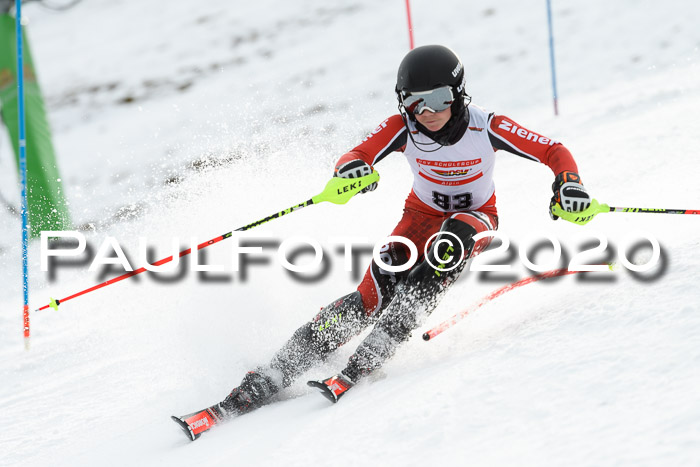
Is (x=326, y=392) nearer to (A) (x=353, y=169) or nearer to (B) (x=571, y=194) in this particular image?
(A) (x=353, y=169)

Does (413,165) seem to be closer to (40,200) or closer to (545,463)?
(545,463)

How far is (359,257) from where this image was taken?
469cm

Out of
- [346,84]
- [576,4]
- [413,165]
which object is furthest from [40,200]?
[576,4]

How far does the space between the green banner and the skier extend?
17.8 ft

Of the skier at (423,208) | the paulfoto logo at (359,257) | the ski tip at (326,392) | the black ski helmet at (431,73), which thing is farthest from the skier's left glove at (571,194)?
the ski tip at (326,392)

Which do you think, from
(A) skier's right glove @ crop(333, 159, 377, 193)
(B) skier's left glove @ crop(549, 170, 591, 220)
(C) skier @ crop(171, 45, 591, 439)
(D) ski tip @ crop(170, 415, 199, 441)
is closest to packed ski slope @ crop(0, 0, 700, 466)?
(D) ski tip @ crop(170, 415, 199, 441)

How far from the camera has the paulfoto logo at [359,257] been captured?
10.3 feet

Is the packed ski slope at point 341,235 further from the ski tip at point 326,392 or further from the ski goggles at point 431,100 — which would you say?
the ski goggles at point 431,100

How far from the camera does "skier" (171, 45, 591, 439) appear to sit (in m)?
2.89

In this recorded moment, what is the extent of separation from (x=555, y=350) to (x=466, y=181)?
3.92ft

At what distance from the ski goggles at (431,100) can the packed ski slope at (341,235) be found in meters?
1.00

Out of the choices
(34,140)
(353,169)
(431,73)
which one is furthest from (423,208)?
(34,140)

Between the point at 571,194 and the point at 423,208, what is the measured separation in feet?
2.77

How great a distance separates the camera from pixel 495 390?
2.24 meters
